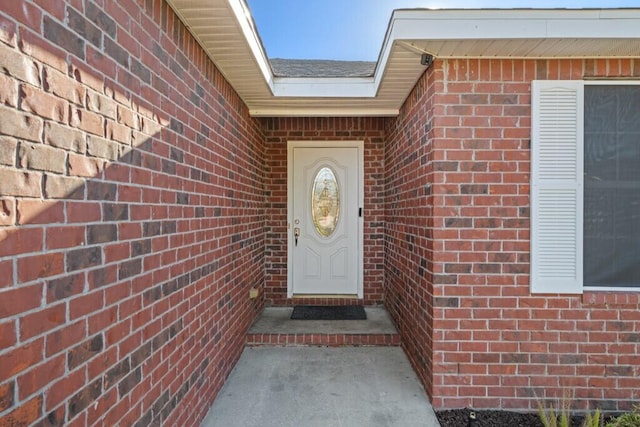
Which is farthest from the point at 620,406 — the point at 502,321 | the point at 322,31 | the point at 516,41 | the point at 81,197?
the point at 322,31

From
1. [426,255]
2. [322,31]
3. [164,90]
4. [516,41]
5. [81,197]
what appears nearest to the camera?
[81,197]

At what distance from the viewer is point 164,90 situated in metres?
1.90

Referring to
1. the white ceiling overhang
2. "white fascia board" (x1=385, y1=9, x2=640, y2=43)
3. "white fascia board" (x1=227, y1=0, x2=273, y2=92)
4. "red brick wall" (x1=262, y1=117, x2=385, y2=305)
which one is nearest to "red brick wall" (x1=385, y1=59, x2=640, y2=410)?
the white ceiling overhang

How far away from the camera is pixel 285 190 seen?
477cm

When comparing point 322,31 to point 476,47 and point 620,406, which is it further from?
point 620,406

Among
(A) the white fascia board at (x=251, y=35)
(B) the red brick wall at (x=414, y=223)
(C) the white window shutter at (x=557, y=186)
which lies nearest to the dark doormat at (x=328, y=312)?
(B) the red brick wall at (x=414, y=223)

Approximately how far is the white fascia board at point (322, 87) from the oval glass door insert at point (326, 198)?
1497mm

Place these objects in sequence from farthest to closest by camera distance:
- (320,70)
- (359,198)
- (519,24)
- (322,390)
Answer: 1. (359,198)
2. (320,70)
3. (322,390)
4. (519,24)

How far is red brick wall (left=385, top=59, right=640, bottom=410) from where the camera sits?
256cm

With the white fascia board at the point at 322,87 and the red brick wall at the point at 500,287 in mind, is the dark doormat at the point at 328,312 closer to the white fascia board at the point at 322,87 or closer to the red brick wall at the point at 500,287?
the red brick wall at the point at 500,287

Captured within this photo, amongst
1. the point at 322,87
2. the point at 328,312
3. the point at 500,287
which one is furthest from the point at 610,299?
the point at 322,87

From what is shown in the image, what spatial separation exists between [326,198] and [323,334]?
73.7 inches

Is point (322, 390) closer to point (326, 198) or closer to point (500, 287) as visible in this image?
point (500, 287)

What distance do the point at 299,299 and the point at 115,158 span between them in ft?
11.9
